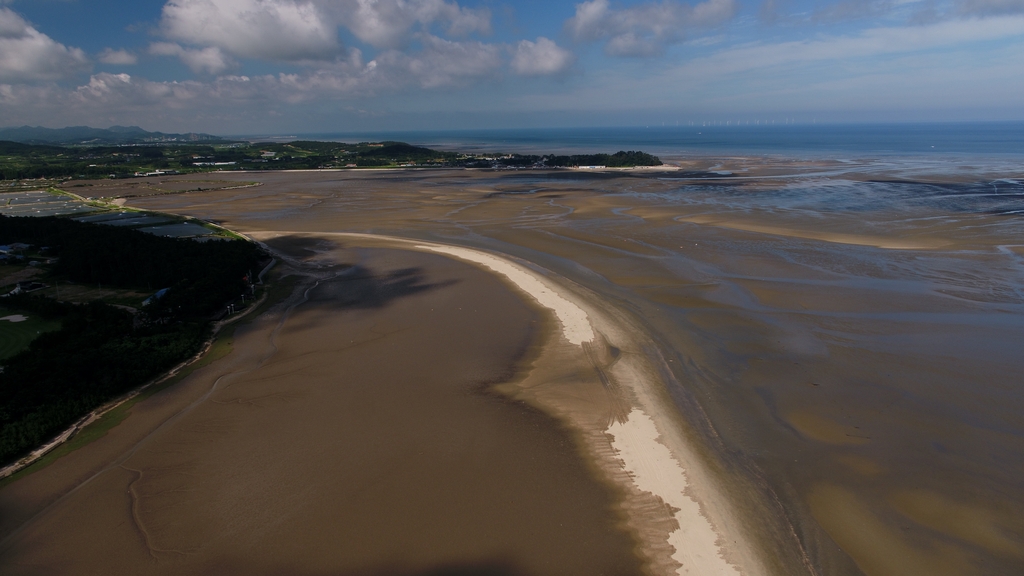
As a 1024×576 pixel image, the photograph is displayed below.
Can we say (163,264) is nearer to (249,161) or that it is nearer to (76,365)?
(76,365)

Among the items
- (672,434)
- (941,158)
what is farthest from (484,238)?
(941,158)

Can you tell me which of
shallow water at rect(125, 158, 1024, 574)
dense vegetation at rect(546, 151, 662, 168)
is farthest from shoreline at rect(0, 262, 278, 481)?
dense vegetation at rect(546, 151, 662, 168)

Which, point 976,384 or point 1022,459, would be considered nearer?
point 1022,459

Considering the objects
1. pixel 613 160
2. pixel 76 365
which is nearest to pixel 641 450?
pixel 76 365

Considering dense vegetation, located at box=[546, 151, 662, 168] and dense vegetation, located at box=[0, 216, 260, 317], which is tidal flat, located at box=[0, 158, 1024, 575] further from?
dense vegetation, located at box=[546, 151, 662, 168]

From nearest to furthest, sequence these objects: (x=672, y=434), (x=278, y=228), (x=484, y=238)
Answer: (x=672, y=434)
(x=484, y=238)
(x=278, y=228)

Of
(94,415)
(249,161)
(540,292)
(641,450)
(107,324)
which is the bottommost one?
(641,450)

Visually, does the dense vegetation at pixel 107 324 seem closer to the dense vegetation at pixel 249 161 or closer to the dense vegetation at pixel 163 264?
the dense vegetation at pixel 163 264

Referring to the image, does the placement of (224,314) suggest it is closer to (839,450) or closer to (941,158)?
(839,450)
